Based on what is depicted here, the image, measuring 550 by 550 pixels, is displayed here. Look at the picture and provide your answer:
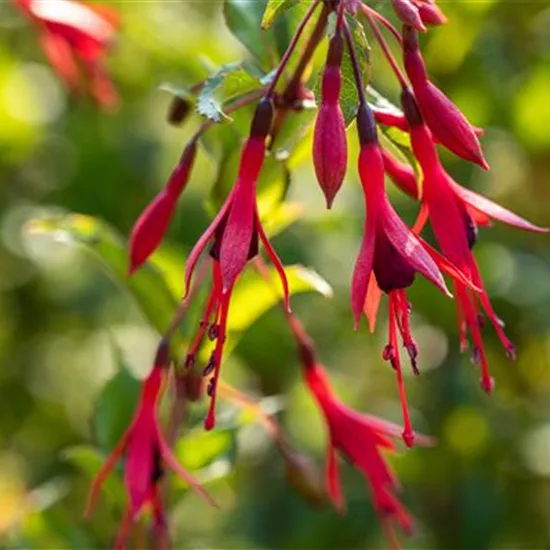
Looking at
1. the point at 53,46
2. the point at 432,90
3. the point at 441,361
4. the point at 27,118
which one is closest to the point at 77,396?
the point at 27,118

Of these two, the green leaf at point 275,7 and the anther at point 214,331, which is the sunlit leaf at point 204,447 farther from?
the green leaf at point 275,7

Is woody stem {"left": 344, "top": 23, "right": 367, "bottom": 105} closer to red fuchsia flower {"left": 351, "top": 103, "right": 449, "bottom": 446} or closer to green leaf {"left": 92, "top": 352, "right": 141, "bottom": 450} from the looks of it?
red fuchsia flower {"left": 351, "top": 103, "right": 449, "bottom": 446}

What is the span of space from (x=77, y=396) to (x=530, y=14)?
141 cm

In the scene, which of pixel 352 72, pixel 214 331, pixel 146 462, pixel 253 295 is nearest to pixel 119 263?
pixel 253 295

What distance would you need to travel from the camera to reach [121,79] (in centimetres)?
346

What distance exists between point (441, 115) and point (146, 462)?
54cm

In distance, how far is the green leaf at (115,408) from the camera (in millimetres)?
1850

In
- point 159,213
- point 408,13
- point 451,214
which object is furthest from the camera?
point 159,213

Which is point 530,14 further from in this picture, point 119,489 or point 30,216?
point 119,489

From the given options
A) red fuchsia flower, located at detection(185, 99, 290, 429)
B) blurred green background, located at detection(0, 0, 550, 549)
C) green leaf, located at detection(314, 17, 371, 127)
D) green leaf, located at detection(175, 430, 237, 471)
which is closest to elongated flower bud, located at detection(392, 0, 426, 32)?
green leaf, located at detection(314, 17, 371, 127)

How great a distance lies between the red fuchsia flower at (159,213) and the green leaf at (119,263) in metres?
0.15

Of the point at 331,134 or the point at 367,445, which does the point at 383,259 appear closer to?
the point at 331,134

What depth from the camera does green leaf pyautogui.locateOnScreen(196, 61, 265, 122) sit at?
4.52 ft

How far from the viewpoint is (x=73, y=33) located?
87.5 inches
